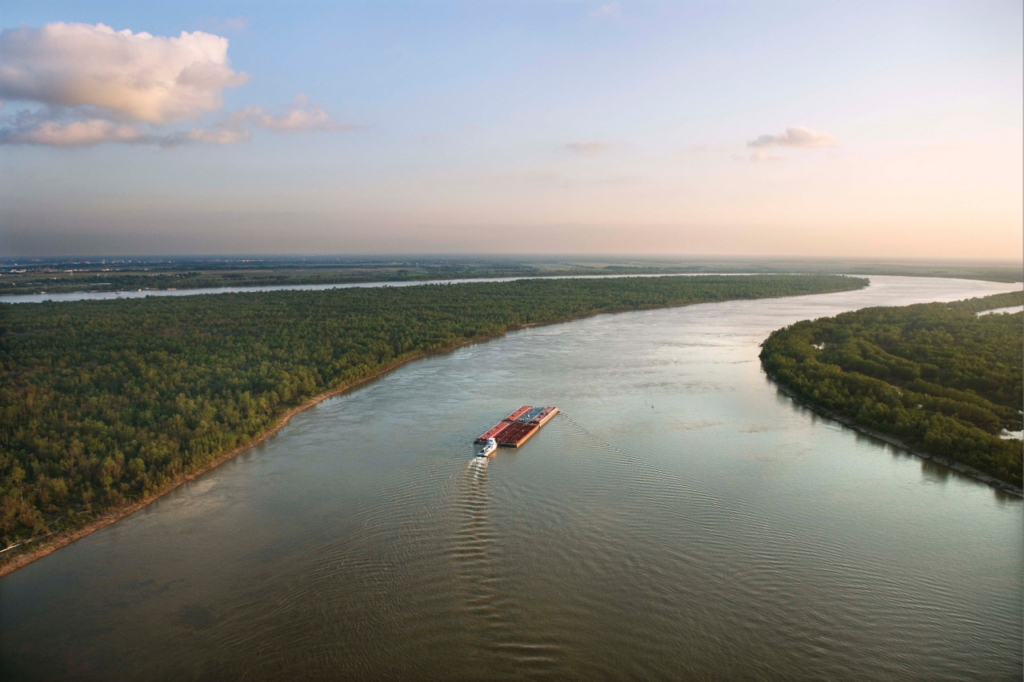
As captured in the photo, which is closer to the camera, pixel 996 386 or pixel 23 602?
pixel 23 602

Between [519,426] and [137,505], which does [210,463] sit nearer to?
[137,505]

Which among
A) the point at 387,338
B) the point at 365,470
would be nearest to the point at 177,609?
the point at 365,470

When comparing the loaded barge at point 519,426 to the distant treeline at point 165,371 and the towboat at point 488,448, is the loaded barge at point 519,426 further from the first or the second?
the distant treeline at point 165,371

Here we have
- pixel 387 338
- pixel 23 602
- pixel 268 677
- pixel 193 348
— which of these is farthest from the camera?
pixel 387 338

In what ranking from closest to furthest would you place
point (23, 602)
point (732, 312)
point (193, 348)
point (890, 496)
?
point (23, 602), point (890, 496), point (193, 348), point (732, 312)

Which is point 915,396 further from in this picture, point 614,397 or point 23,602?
point 23,602

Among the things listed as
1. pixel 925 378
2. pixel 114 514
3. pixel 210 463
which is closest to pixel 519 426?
pixel 210 463

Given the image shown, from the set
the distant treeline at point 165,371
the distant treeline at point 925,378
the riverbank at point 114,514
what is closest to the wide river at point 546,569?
the riverbank at point 114,514
